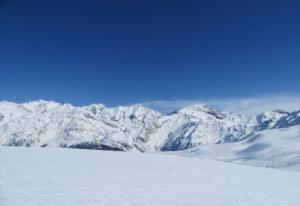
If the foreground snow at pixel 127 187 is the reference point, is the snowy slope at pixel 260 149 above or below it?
above

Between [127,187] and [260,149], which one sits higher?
[260,149]

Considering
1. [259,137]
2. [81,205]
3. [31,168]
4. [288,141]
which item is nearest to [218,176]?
[31,168]

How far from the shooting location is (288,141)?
6152 inches

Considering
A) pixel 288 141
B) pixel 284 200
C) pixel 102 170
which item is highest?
pixel 288 141

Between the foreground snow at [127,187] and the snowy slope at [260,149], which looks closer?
the foreground snow at [127,187]

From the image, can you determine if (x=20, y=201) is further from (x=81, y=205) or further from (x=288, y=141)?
(x=288, y=141)

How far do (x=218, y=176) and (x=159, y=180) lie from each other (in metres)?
5.27

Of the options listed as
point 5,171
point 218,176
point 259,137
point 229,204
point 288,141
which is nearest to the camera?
point 229,204

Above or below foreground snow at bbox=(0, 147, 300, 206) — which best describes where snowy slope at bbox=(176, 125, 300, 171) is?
above

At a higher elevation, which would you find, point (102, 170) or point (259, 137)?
point (259, 137)

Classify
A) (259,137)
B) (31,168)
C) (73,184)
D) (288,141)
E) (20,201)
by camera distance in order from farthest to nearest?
(259,137) → (288,141) → (31,168) → (73,184) → (20,201)

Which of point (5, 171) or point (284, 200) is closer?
point (284, 200)

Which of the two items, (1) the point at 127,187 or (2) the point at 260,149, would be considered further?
(2) the point at 260,149

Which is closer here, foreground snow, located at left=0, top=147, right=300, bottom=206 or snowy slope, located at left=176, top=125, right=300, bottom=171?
foreground snow, located at left=0, top=147, right=300, bottom=206
